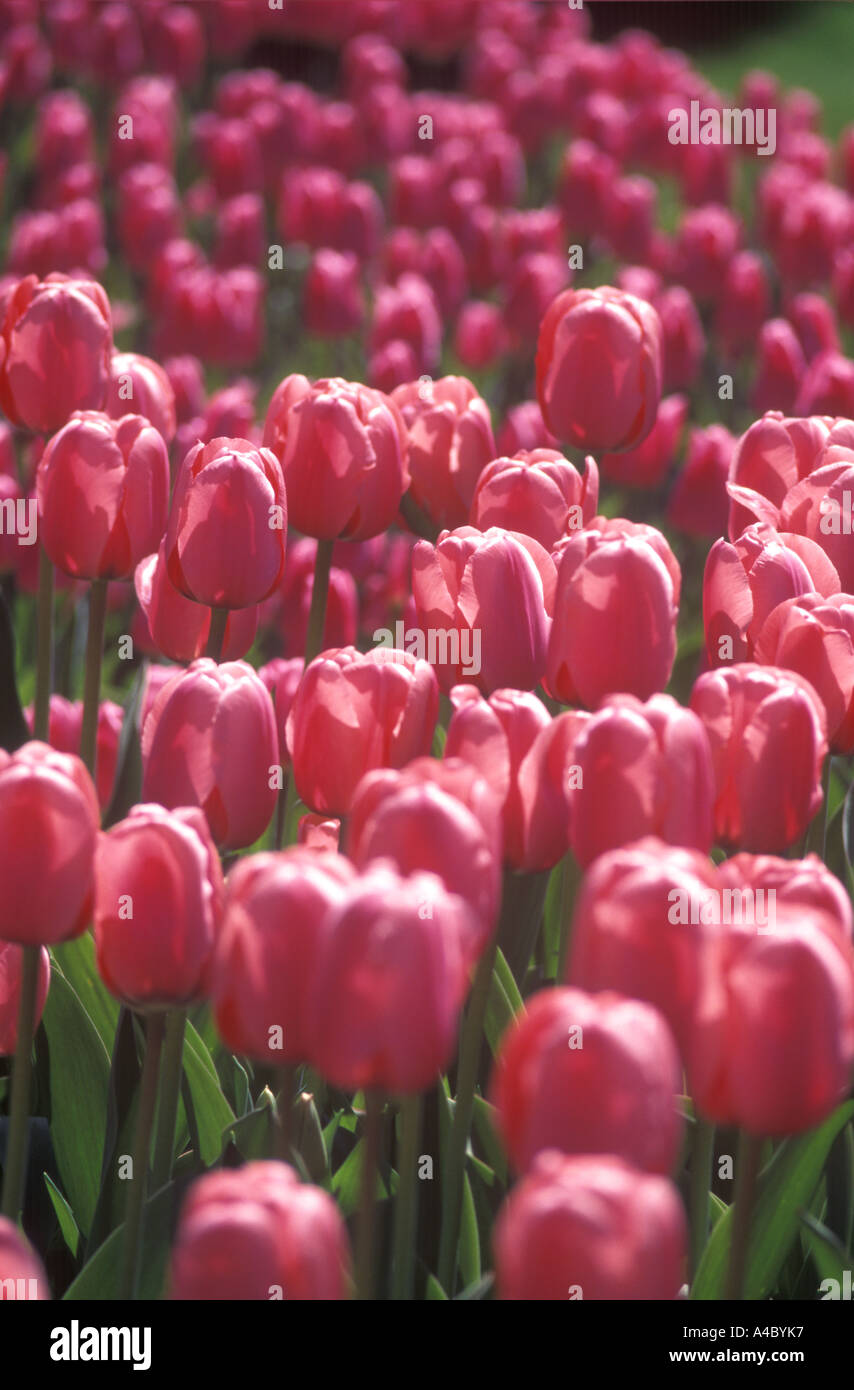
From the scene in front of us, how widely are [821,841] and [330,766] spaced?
0.50 metres

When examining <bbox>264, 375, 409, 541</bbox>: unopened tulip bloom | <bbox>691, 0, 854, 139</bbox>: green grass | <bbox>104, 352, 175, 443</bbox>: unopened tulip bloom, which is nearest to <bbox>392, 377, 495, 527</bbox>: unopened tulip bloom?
<bbox>264, 375, 409, 541</bbox>: unopened tulip bloom

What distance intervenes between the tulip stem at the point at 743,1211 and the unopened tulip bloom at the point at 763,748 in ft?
0.98

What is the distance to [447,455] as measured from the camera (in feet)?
5.85

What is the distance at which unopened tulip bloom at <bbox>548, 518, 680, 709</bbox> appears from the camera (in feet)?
4.06

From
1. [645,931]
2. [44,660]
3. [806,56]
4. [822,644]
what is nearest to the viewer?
[645,931]

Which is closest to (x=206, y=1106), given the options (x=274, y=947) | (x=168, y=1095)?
(x=168, y=1095)

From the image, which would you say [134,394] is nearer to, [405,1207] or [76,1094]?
[76,1094]

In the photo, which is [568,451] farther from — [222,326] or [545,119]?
[545,119]

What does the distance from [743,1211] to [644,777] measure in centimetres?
26

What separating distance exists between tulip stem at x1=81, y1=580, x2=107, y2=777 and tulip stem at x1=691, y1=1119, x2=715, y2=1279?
2.41 feet

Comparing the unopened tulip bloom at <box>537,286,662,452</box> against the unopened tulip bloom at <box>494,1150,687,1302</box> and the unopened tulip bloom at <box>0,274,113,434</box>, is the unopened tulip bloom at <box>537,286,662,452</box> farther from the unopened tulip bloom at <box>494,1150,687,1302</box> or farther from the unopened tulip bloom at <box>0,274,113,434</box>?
the unopened tulip bloom at <box>494,1150,687,1302</box>

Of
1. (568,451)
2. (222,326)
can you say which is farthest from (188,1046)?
(222,326)

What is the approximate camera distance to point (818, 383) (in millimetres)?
2463

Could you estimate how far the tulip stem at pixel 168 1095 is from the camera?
1.16 metres
